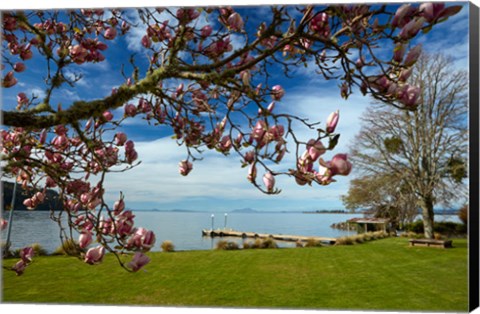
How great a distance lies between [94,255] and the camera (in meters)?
1.33

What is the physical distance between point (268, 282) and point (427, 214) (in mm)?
2653

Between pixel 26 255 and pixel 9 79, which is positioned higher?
pixel 9 79

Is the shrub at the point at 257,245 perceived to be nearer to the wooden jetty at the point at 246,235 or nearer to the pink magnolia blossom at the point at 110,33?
the wooden jetty at the point at 246,235

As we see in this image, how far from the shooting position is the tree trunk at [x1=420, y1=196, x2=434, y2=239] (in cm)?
588

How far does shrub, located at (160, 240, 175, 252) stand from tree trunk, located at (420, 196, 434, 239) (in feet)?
12.6

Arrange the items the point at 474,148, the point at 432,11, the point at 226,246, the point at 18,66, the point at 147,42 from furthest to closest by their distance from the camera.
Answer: the point at 226,246, the point at 474,148, the point at 18,66, the point at 147,42, the point at 432,11

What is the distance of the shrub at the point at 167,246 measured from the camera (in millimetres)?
6883

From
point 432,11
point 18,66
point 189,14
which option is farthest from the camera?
point 18,66

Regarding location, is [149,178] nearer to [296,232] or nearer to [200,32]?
[200,32]

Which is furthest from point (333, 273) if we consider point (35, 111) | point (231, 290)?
point (35, 111)

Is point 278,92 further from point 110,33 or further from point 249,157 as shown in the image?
point 110,33

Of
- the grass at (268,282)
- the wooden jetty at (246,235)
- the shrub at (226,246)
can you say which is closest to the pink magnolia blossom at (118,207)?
the grass at (268,282)

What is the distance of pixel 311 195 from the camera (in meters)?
4.00

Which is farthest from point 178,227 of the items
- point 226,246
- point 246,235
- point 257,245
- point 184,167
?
point 184,167
